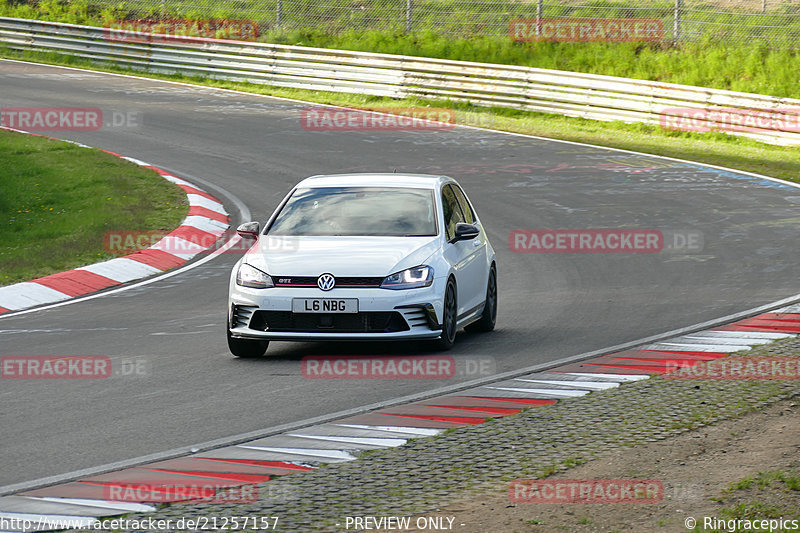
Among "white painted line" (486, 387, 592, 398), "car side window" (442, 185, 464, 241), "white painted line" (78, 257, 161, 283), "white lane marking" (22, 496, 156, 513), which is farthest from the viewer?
"white painted line" (78, 257, 161, 283)

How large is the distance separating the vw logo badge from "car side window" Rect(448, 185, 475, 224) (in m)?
2.51

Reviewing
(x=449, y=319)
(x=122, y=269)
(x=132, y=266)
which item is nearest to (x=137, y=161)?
(x=132, y=266)

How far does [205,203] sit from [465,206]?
7.83m

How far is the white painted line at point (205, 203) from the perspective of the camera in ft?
61.7

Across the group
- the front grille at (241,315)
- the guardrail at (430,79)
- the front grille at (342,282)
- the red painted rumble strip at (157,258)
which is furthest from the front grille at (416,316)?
the guardrail at (430,79)

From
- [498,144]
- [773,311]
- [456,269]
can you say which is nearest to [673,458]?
[456,269]

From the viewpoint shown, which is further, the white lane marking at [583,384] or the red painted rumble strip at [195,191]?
the red painted rumble strip at [195,191]

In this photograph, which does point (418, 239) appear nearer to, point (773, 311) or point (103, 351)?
point (103, 351)

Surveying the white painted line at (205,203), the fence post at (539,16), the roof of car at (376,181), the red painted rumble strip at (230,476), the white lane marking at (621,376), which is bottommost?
the white painted line at (205,203)

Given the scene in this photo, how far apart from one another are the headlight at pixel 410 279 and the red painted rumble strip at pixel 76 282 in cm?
537

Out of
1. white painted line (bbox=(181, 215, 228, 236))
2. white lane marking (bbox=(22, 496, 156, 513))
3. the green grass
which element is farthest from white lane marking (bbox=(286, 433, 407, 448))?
white painted line (bbox=(181, 215, 228, 236))

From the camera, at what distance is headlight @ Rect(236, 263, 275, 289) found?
10.1m

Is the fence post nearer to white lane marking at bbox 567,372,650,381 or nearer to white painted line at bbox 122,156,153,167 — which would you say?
white painted line at bbox 122,156,153,167

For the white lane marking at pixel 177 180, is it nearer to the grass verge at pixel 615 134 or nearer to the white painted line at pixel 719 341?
the grass verge at pixel 615 134
